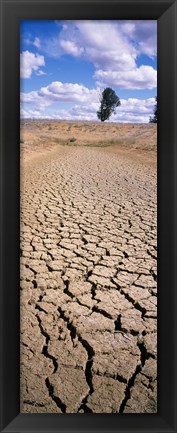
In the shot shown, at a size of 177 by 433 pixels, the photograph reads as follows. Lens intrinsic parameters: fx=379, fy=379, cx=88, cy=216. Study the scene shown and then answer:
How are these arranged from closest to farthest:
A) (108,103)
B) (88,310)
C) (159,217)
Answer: (159,217) → (88,310) → (108,103)

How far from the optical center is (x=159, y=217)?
125 centimetres

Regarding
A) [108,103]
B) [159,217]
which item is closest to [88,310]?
[159,217]

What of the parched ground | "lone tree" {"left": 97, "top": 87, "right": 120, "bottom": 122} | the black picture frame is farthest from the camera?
"lone tree" {"left": 97, "top": 87, "right": 120, "bottom": 122}

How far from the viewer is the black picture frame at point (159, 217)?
1.22 m

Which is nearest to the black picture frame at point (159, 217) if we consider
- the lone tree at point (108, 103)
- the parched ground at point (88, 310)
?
the parched ground at point (88, 310)

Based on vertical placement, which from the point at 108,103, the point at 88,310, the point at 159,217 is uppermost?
the point at 108,103

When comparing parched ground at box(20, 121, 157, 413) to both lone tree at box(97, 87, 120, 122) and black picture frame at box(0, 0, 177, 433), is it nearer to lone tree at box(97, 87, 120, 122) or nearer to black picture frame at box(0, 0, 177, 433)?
black picture frame at box(0, 0, 177, 433)

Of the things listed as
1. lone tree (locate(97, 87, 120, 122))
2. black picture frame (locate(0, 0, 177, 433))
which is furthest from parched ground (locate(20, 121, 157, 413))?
lone tree (locate(97, 87, 120, 122))

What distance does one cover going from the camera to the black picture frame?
1220 millimetres

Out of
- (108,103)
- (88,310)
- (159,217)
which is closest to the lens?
(159,217)

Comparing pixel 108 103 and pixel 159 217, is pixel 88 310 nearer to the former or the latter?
pixel 159 217

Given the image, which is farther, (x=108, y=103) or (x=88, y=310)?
(x=108, y=103)

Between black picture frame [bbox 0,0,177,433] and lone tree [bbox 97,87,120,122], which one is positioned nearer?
black picture frame [bbox 0,0,177,433]

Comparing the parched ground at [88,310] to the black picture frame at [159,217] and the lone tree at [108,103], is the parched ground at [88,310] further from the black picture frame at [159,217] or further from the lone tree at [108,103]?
the lone tree at [108,103]
